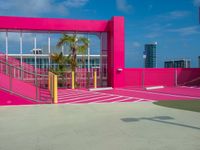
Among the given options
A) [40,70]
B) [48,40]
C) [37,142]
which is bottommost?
[37,142]

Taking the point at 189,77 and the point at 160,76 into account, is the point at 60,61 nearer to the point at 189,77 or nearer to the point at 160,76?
the point at 160,76

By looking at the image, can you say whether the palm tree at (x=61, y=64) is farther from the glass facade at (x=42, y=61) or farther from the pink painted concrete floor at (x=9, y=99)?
the pink painted concrete floor at (x=9, y=99)

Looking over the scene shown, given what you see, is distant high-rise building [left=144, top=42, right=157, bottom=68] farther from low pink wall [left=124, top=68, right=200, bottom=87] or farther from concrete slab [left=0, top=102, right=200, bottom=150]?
concrete slab [left=0, top=102, right=200, bottom=150]

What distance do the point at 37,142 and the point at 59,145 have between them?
1.80ft

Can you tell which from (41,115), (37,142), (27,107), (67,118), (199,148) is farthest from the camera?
(27,107)

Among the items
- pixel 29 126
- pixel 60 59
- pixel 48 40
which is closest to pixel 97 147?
pixel 29 126

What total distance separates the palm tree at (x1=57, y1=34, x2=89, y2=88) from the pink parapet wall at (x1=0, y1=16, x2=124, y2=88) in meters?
0.88

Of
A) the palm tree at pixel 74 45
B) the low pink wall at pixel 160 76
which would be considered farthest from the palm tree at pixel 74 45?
the low pink wall at pixel 160 76

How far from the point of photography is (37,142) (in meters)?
5.85

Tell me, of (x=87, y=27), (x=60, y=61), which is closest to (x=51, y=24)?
(x=87, y=27)

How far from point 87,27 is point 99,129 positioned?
1622cm

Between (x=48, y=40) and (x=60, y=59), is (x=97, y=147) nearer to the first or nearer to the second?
(x=60, y=59)

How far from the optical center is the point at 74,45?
2178 centimetres

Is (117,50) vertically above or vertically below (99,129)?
above
